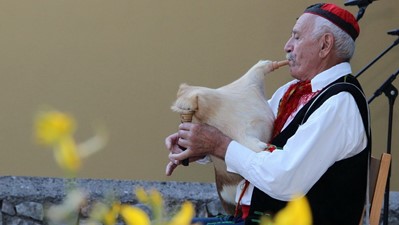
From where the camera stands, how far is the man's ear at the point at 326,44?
2219mm

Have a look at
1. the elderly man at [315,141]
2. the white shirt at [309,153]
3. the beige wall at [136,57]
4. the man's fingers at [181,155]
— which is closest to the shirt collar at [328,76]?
the elderly man at [315,141]

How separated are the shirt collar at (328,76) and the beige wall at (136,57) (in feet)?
6.21

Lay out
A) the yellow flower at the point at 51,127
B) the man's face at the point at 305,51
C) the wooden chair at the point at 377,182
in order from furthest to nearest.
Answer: the man's face at the point at 305,51 → the wooden chair at the point at 377,182 → the yellow flower at the point at 51,127

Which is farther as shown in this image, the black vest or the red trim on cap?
the red trim on cap

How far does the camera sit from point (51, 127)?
0.58 meters

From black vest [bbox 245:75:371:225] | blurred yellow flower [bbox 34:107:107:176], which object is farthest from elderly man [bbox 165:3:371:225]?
blurred yellow flower [bbox 34:107:107:176]

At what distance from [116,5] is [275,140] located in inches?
83.5

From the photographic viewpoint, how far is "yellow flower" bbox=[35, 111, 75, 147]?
0.57m

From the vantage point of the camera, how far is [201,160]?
2.37m

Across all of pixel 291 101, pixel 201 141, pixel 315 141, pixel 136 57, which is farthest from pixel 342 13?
pixel 136 57

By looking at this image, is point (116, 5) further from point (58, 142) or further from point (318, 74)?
point (58, 142)

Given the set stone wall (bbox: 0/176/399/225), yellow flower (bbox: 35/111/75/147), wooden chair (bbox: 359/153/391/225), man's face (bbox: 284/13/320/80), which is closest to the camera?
yellow flower (bbox: 35/111/75/147)

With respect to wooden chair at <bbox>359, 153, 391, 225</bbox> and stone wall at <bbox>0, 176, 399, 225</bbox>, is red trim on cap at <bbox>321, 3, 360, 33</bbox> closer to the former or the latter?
→ wooden chair at <bbox>359, 153, 391, 225</bbox>

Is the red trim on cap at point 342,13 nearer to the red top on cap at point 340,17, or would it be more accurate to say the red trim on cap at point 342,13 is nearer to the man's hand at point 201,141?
the red top on cap at point 340,17
